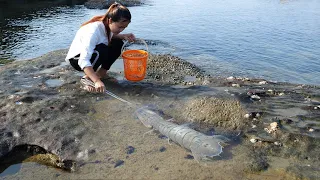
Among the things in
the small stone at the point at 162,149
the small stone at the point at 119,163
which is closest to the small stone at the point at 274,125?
the small stone at the point at 162,149

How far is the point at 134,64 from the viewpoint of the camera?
4.87m

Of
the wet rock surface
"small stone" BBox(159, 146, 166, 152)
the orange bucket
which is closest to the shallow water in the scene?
the wet rock surface

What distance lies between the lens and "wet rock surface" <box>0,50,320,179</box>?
324 cm

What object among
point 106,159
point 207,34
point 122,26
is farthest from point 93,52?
point 207,34

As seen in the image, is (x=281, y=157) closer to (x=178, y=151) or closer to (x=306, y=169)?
(x=306, y=169)

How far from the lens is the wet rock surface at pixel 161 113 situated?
3238 millimetres

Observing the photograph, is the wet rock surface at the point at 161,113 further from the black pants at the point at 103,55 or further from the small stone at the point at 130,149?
the black pants at the point at 103,55

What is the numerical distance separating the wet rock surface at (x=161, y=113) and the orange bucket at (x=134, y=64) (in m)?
0.17

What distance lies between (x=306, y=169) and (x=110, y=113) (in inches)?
102

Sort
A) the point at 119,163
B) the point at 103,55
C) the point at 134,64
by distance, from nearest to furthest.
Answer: the point at 119,163 < the point at 103,55 < the point at 134,64

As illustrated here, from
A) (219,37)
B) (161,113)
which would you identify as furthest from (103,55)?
(219,37)

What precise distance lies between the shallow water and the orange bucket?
2416 mm

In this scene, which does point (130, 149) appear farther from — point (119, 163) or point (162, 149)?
point (162, 149)

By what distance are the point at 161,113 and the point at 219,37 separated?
7010mm
